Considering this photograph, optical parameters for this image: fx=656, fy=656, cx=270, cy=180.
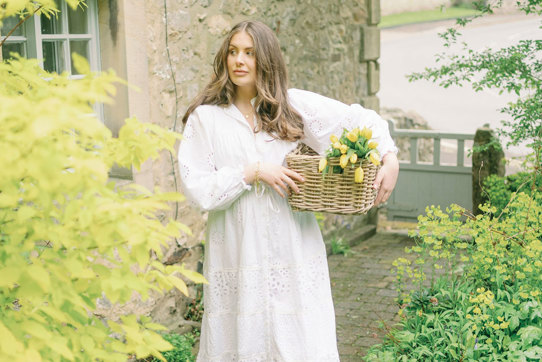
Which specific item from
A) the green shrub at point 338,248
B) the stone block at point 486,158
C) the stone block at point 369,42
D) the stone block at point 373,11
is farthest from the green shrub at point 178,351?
the stone block at point 373,11

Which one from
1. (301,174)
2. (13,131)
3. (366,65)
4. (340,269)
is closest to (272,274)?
(301,174)

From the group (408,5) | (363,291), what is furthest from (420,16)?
(363,291)

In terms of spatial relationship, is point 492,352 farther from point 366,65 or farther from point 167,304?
point 366,65

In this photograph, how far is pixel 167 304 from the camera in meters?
4.65

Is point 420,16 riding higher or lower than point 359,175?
higher

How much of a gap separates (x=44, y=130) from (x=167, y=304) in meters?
3.62

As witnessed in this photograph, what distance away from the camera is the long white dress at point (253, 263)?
2910 mm

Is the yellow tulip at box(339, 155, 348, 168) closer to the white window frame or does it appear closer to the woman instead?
the woman

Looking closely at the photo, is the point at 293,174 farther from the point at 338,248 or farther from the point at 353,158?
the point at 338,248

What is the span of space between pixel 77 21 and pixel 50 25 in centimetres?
22

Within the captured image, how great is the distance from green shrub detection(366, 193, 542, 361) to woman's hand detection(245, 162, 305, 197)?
1.25 meters

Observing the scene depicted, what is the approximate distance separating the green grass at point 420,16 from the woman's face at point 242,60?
2444 centimetres

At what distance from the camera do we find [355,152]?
271 centimetres

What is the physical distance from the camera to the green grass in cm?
2695
